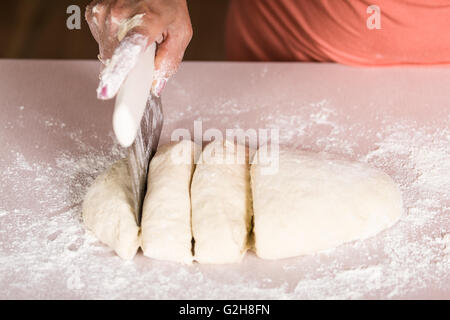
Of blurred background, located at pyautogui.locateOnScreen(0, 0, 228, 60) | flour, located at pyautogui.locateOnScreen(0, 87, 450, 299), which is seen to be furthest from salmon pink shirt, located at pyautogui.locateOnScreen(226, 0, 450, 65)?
blurred background, located at pyautogui.locateOnScreen(0, 0, 228, 60)

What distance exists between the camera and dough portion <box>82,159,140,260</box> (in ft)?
3.39

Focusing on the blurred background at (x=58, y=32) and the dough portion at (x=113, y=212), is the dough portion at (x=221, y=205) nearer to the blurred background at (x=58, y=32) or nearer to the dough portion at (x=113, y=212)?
the dough portion at (x=113, y=212)

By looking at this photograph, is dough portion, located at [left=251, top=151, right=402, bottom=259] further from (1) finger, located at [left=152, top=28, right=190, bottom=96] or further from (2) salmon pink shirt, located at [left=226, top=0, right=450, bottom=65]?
(2) salmon pink shirt, located at [left=226, top=0, right=450, bottom=65]

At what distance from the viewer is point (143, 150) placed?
3.68ft

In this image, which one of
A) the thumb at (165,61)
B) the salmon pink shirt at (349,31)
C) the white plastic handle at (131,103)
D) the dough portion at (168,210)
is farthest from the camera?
the salmon pink shirt at (349,31)

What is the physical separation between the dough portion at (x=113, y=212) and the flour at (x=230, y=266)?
2cm

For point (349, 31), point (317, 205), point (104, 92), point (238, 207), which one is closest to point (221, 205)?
point (238, 207)

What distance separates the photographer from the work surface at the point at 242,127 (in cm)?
100

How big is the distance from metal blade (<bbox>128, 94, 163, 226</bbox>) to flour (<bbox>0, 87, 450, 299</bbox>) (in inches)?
4.2

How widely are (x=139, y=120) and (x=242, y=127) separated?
435 millimetres

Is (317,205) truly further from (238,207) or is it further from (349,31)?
(349,31)

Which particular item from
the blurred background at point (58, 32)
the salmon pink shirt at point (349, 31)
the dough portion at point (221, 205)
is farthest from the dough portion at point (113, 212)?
the blurred background at point (58, 32)

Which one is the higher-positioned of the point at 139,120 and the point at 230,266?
the point at 139,120
